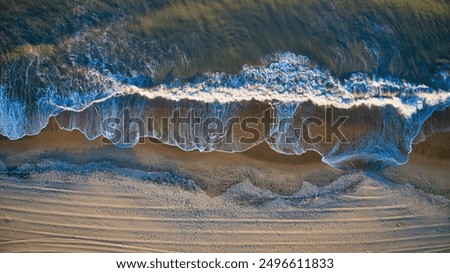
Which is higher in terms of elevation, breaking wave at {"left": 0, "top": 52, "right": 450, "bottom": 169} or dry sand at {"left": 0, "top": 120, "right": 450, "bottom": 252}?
breaking wave at {"left": 0, "top": 52, "right": 450, "bottom": 169}

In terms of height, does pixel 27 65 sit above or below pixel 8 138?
above

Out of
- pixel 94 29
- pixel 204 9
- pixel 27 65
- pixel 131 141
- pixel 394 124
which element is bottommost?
pixel 131 141

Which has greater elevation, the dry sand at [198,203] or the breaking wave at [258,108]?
the breaking wave at [258,108]

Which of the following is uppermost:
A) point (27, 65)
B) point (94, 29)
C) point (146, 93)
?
point (94, 29)

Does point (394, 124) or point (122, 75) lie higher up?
point (122, 75)

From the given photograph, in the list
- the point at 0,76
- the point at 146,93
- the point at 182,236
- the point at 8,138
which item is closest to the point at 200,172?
the point at 182,236

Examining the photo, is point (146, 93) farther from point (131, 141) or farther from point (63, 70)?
point (63, 70)

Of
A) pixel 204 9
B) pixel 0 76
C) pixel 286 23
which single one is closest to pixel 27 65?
pixel 0 76

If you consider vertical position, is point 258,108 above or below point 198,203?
above
